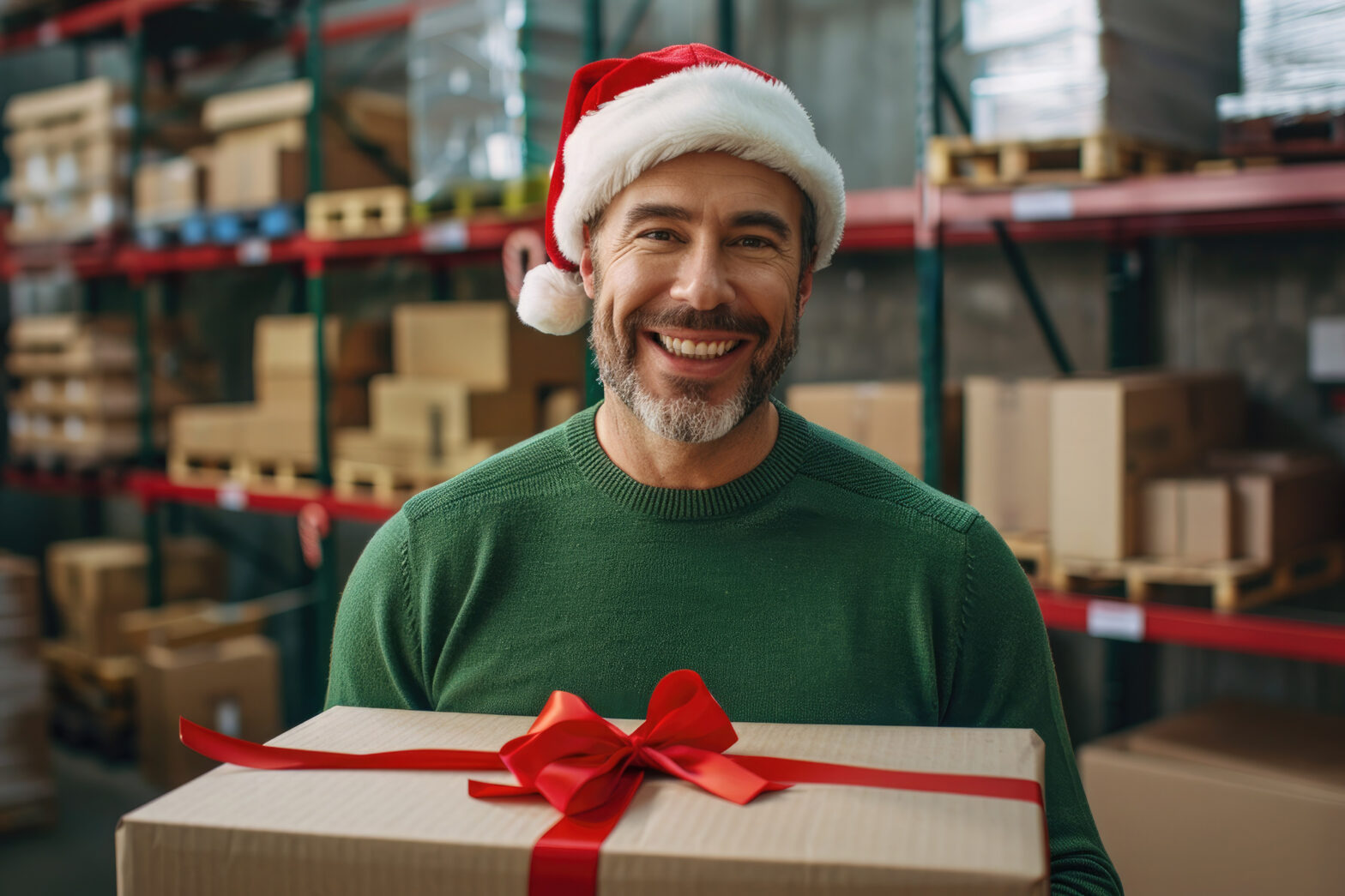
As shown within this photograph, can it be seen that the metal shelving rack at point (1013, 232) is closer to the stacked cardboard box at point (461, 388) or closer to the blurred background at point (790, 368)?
the blurred background at point (790, 368)

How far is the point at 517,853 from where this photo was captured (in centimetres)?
104

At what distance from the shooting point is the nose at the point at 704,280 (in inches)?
62.6

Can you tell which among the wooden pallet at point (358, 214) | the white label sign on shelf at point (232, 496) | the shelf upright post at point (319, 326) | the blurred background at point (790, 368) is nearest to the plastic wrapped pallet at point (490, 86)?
the blurred background at point (790, 368)

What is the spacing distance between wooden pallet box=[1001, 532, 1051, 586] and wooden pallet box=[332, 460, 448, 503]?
2.41 meters

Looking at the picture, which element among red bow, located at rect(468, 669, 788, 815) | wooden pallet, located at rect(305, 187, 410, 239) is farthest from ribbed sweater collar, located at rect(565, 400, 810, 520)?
wooden pallet, located at rect(305, 187, 410, 239)

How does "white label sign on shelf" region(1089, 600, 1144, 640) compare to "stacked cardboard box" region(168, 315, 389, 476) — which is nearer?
"white label sign on shelf" region(1089, 600, 1144, 640)

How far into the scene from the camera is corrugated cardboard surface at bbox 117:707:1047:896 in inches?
39.8

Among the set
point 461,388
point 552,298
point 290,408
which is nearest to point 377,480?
point 461,388

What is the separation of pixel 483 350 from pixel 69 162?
11.0ft

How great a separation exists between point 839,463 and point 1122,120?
6.96ft

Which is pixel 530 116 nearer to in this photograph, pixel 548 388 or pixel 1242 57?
pixel 548 388

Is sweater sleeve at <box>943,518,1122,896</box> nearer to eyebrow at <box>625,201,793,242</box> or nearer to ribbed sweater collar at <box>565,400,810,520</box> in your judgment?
ribbed sweater collar at <box>565,400,810,520</box>

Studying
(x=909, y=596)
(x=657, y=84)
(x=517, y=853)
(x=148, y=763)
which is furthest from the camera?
(x=148, y=763)

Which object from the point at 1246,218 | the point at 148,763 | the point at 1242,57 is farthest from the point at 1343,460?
the point at 148,763
